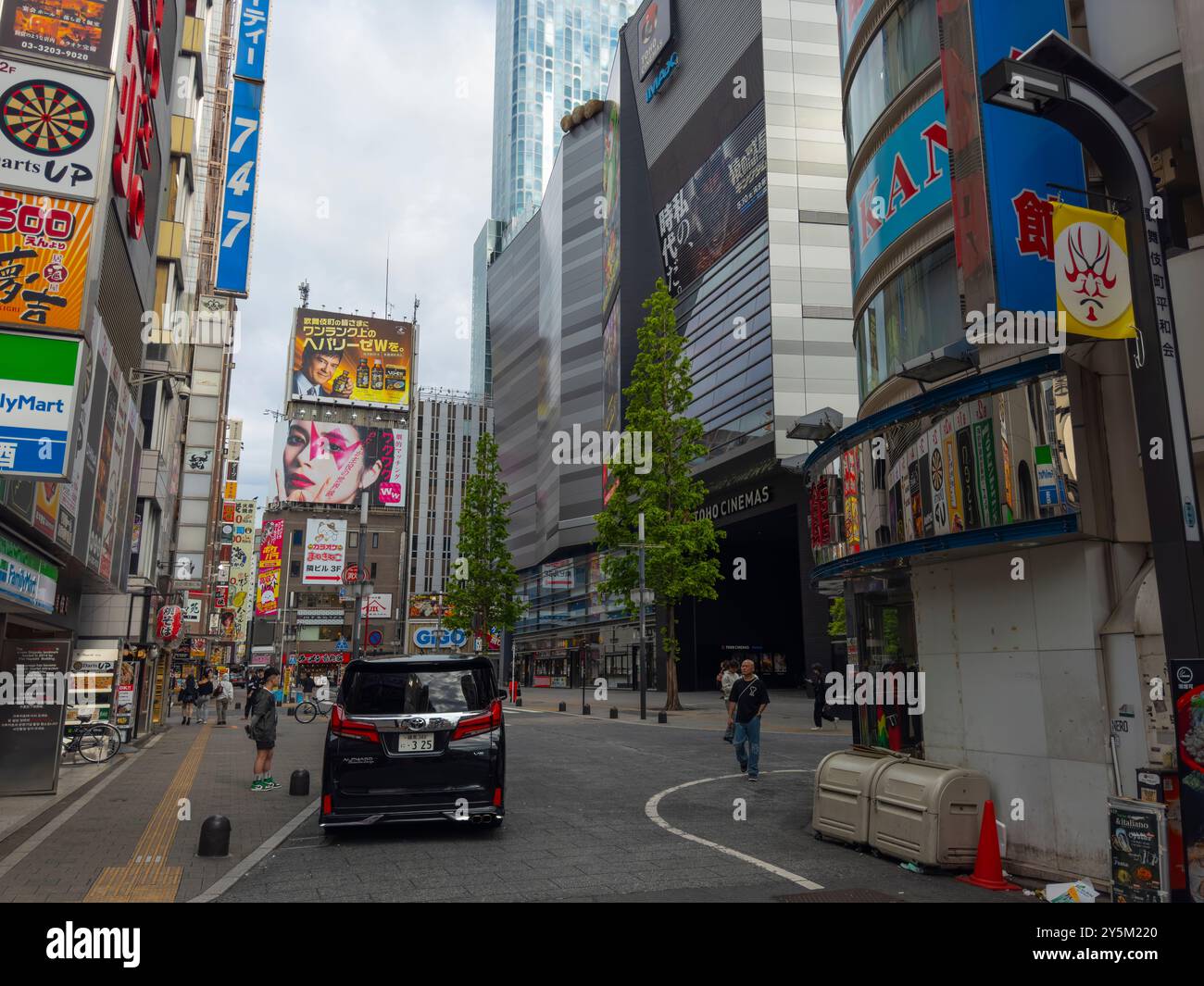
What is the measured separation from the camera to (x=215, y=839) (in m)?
8.72

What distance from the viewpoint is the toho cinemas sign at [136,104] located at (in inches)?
598

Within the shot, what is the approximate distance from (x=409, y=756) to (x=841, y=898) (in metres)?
4.53

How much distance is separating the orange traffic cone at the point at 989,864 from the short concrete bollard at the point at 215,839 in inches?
277

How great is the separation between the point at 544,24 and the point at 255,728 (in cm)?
16128

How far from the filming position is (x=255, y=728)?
550 inches

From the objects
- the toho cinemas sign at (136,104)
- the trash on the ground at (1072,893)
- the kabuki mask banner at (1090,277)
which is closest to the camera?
the kabuki mask banner at (1090,277)

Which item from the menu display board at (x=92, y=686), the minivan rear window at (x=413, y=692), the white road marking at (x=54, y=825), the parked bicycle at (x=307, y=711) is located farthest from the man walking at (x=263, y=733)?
the parked bicycle at (x=307, y=711)

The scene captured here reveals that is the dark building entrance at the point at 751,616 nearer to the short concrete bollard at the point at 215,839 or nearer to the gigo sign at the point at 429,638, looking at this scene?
the short concrete bollard at the point at 215,839

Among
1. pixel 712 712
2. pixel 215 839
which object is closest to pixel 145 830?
pixel 215 839

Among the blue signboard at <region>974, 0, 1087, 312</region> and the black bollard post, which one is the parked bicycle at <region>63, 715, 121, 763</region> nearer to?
the black bollard post

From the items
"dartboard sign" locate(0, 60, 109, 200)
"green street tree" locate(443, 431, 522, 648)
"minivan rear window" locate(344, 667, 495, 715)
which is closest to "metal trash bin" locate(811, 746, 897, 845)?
"minivan rear window" locate(344, 667, 495, 715)

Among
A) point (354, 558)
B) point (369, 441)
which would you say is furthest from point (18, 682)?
point (354, 558)

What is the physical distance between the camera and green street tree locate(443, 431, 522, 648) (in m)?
51.0
